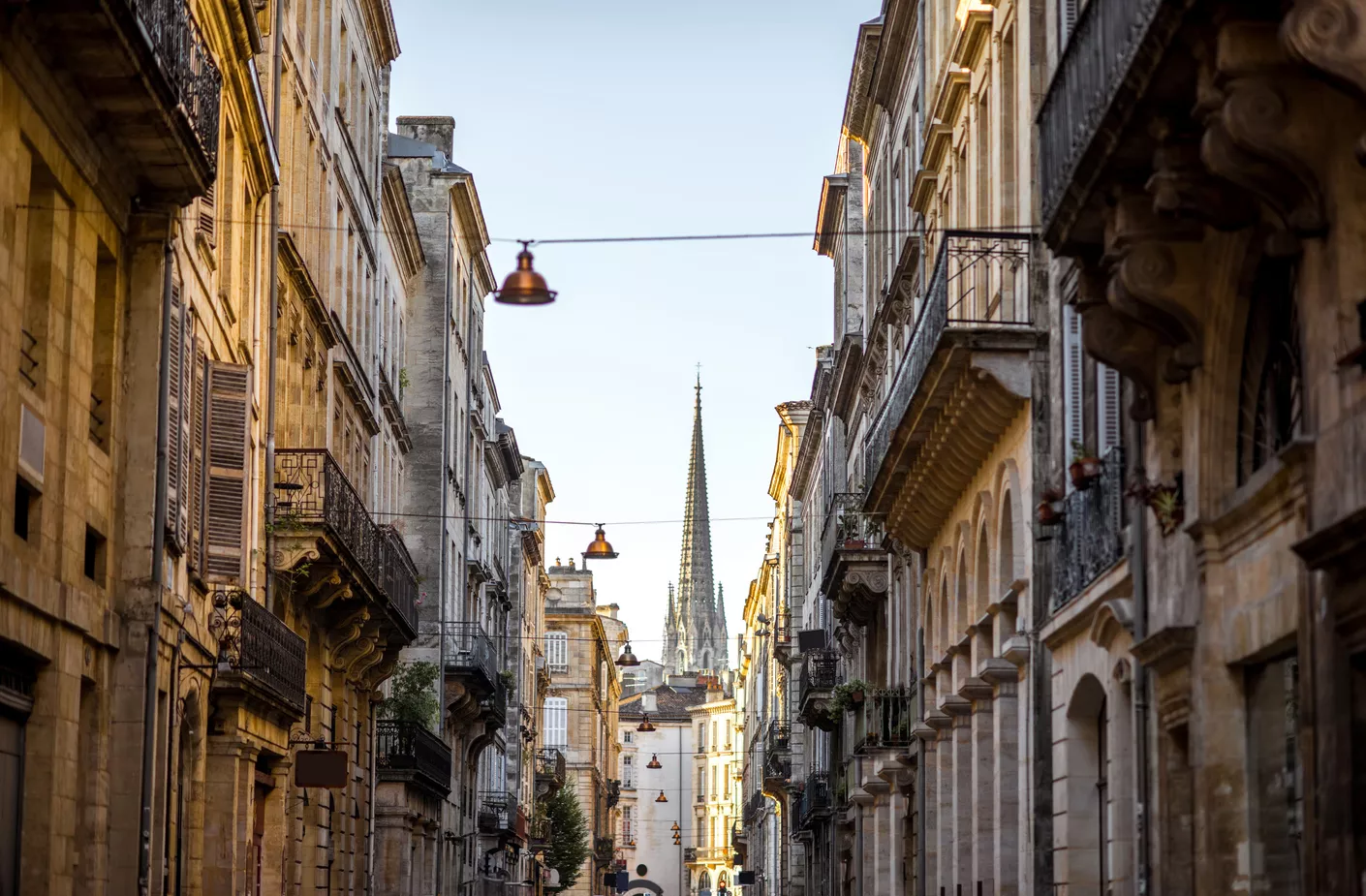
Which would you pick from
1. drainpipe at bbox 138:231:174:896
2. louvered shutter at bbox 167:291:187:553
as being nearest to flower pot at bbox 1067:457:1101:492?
drainpipe at bbox 138:231:174:896

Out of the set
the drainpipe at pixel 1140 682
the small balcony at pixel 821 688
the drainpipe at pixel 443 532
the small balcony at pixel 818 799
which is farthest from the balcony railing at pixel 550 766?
the drainpipe at pixel 1140 682

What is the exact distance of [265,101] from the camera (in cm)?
2889

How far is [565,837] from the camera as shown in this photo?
9462 centimetres

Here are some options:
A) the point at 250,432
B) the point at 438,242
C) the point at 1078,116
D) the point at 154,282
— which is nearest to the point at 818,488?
the point at 438,242

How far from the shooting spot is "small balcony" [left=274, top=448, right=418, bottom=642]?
2962 centimetres

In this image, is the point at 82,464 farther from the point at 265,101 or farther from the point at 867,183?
the point at 867,183

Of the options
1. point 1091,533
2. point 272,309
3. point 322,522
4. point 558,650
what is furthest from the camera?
point 558,650

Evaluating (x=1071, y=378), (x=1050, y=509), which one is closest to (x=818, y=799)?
(x=1071, y=378)

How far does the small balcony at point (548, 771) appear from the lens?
90.6m

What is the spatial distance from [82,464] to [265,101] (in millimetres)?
11349

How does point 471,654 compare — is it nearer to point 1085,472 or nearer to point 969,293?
point 969,293

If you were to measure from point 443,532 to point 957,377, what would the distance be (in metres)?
28.3

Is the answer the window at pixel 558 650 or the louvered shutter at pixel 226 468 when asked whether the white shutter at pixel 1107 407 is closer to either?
the louvered shutter at pixel 226 468

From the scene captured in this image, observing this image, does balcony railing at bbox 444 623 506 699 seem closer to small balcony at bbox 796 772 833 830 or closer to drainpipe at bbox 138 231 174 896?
small balcony at bbox 796 772 833 830
